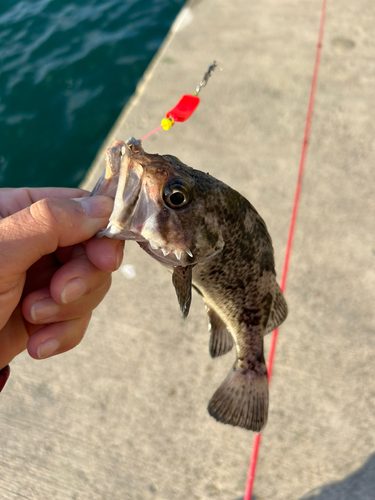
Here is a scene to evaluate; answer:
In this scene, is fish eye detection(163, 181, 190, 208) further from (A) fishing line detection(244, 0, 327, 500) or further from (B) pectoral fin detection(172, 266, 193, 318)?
(A) fishing line detection(244, 0, 327, 500)

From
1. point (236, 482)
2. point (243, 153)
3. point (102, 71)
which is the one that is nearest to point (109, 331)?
point (236, 482)

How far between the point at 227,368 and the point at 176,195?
1.97 metres

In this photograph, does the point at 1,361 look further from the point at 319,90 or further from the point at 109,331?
the point at 319,90

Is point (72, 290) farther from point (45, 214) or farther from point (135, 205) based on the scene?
point (135, 205)

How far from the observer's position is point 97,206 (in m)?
1.78

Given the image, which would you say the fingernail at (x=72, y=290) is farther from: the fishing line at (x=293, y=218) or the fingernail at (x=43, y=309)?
the fishing line at (x=293, y=218)

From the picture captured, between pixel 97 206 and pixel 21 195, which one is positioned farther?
pixel 21 195

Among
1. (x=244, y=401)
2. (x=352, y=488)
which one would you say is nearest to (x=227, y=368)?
(x=244, y=401)

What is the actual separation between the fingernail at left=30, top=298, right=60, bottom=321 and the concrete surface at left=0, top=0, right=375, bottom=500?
131 cm

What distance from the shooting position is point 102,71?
7438mm

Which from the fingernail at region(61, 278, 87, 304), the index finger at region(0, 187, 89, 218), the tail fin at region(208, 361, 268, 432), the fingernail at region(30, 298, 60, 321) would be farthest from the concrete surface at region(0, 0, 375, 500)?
the index finger at region(0, 187, 89, 218)

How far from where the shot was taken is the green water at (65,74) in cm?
621

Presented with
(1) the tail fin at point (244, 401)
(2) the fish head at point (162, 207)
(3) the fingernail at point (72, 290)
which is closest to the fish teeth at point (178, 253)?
(2) the fish head at point (162, 207)

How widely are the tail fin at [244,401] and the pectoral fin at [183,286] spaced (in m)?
0.65
